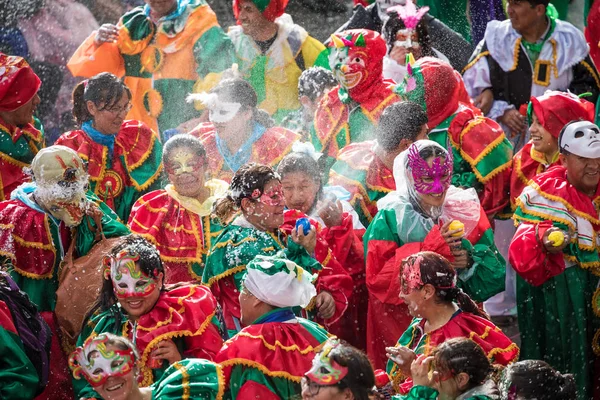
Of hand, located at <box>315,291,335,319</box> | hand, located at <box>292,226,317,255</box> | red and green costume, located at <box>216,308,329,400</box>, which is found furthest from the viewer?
hand, located at <box>315,291,335,319</box>

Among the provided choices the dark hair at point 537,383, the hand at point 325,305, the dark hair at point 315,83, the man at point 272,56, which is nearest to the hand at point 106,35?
the man at point 272,56

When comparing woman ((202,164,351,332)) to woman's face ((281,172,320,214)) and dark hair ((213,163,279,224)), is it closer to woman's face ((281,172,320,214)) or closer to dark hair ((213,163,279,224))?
dark hair ((213,163,279,224))

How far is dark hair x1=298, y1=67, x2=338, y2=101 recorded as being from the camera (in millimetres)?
9078

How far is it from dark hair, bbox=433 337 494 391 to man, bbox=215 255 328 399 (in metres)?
0.63

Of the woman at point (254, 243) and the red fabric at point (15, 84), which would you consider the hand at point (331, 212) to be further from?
the red fabric at point (15, 84)


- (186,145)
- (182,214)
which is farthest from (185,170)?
(182,214)

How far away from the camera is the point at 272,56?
9680 mm

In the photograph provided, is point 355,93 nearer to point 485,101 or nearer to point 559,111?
point 485,101

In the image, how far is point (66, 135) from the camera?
844 cm

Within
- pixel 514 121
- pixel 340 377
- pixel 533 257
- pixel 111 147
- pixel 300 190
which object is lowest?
pixel 514 121

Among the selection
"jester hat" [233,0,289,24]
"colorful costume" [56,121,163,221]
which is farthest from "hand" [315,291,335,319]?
"jester hat" [233,0,289,24]

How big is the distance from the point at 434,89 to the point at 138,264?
9.27ft

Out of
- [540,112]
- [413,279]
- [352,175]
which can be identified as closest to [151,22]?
[352,175]

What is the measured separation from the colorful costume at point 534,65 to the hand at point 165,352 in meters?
3.83
